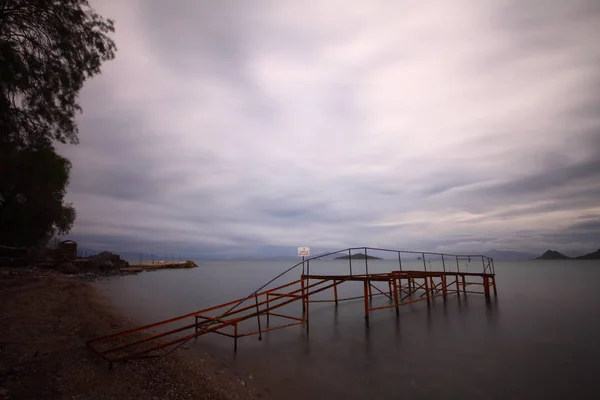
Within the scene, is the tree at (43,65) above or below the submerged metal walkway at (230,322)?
above

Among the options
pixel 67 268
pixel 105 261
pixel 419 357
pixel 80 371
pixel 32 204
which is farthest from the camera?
pixel 105 261

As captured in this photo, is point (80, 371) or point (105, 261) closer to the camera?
point (80, 371)

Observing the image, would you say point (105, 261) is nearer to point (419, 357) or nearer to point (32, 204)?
point (32, 204)

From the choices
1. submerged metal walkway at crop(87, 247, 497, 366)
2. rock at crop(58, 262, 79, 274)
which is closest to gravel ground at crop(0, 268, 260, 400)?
submerged metal walkway at crop(87, 247, 497, 366)

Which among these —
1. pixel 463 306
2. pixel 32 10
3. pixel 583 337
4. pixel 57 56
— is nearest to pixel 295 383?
pixel 57 56

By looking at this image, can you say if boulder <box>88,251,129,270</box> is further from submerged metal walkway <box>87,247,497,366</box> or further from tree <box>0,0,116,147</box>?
tree <box>0,0,116,147</box>

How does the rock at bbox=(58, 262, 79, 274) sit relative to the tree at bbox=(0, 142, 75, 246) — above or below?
below

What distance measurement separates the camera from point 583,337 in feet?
56.3

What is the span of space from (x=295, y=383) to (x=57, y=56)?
13.4 m

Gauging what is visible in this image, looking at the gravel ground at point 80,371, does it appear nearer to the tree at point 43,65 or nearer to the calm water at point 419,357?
the calm water at point 419,357

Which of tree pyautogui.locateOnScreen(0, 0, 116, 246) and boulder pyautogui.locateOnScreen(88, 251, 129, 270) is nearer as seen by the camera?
tree pyautogui.locateOnScreen(0, 0, 116, 246)

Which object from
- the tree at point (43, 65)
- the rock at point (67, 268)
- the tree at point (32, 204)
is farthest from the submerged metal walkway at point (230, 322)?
the rock at point (67, 268)

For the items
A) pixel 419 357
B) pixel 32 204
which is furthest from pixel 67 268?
pixel 419 357

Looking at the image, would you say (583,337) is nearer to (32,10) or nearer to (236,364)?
(236,364)
